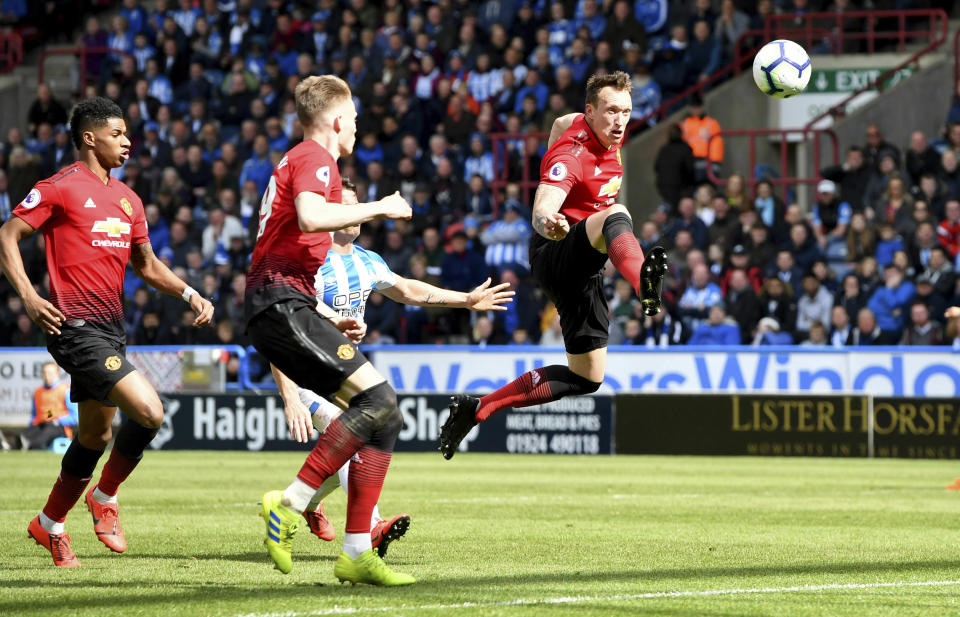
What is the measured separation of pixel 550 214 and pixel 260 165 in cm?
1691

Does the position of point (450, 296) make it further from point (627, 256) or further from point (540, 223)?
point (627, 256)

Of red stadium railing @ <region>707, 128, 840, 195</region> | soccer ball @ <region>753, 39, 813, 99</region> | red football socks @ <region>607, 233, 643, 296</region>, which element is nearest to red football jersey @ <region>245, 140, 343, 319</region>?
red football socks @ <region>607, 233, 643, 296</region>

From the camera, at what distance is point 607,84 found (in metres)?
8.66

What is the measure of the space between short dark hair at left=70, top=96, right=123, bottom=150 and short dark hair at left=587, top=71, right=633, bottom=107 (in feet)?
8.77

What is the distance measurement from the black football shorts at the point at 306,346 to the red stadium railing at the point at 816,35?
16952 mm

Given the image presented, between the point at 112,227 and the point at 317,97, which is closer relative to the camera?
the point at 317,97

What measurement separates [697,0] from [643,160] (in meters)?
2.65

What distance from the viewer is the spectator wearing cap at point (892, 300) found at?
1880cm

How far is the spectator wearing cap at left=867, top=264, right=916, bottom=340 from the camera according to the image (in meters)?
18.8

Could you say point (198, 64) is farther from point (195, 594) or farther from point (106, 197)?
point (195, 594)

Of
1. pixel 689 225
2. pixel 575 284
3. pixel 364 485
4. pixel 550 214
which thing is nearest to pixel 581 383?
pixel 575 284

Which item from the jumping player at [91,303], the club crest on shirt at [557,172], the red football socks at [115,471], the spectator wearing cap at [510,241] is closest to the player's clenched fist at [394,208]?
the jumping player at [91,303]

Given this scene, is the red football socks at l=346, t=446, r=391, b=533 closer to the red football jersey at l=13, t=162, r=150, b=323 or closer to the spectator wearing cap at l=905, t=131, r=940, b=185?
the red football jersey at l=13, t=162, r=150, b=323

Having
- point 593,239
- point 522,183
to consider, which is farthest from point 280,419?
point 593,239
